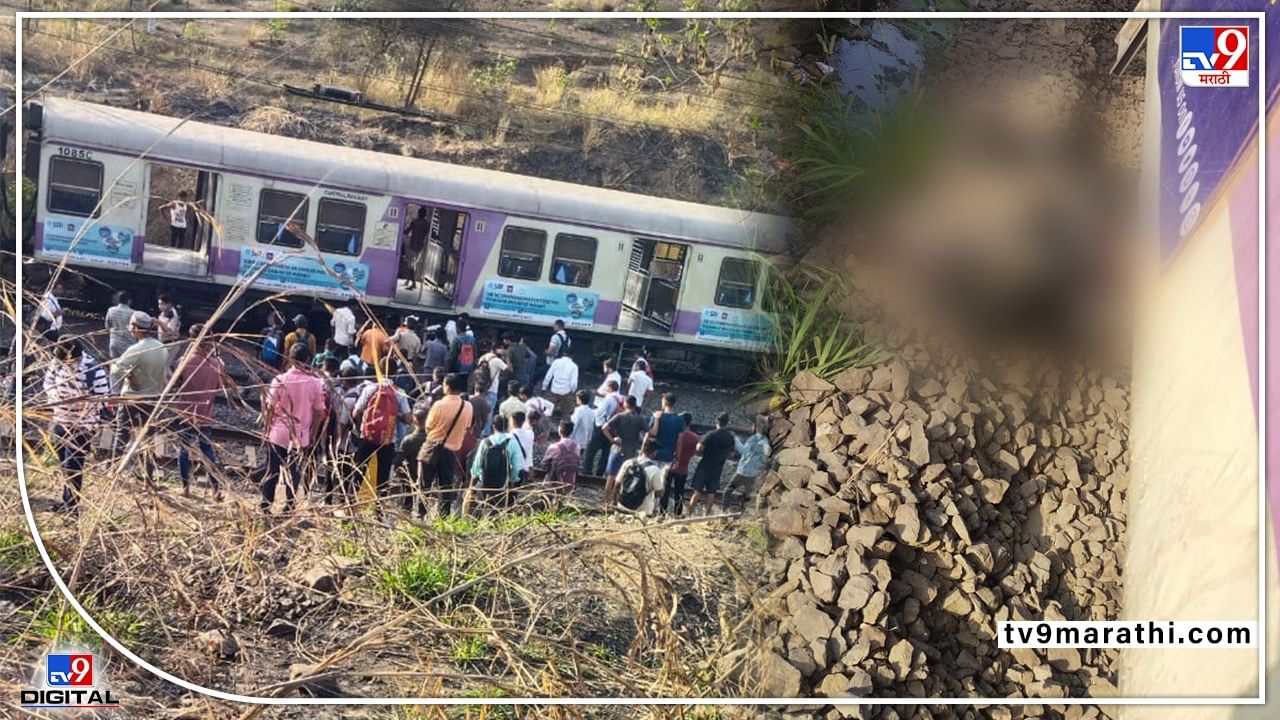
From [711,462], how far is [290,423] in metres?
2.25

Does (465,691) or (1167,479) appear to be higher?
(1167,479)

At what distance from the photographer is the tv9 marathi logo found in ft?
16.7

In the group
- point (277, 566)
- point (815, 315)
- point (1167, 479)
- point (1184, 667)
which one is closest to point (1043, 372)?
point (1167, 479)

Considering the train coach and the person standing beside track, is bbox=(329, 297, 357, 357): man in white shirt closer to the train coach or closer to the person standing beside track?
the train coach

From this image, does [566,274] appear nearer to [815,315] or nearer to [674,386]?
[674,386]

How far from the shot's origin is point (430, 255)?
6953mm

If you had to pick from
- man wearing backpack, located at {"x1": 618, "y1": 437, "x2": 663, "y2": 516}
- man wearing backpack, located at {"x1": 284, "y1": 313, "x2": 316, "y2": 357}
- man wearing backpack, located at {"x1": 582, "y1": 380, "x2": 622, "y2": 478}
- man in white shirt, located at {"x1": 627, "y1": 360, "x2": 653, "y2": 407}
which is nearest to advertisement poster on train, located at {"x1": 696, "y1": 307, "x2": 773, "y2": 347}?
man in white shirt, located at {"x1": 627, "y1": 360, "x2": 653, "y2": 407}

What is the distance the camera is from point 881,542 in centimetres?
508

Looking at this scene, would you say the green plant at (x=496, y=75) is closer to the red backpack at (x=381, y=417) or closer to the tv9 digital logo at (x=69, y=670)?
the red backpack at (x=381, y=417)

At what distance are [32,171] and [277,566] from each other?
3.62 m

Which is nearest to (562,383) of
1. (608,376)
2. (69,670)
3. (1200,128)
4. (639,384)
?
(608,376)

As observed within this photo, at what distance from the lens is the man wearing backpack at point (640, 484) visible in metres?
5.77

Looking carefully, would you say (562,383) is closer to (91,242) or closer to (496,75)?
(496,75)

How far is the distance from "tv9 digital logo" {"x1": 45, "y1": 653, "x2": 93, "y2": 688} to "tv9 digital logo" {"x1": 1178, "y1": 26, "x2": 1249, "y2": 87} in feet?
20.1
